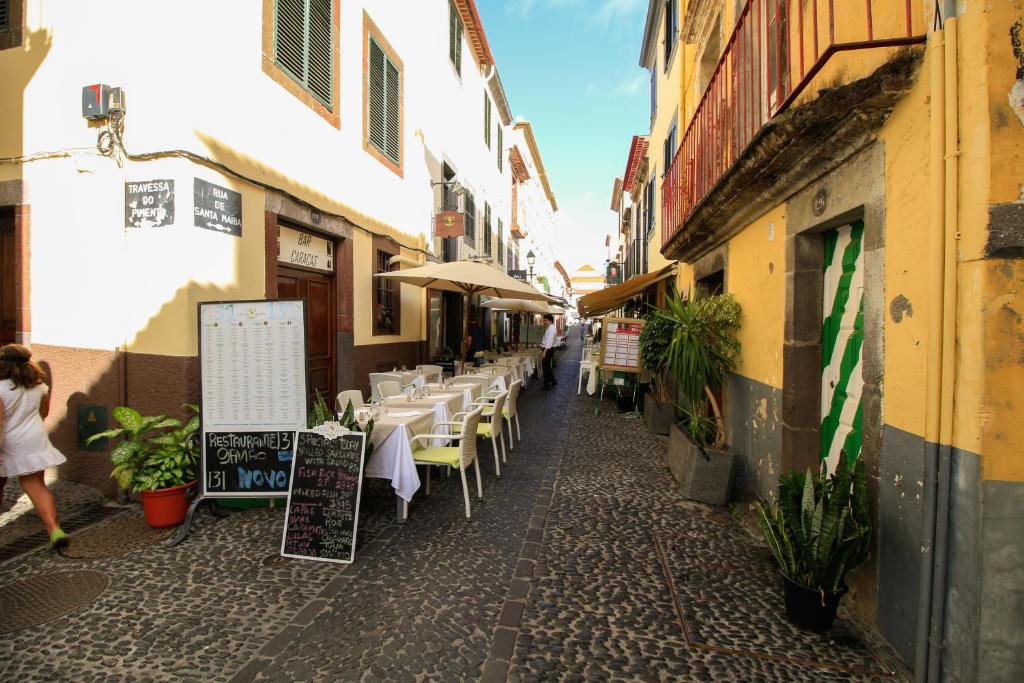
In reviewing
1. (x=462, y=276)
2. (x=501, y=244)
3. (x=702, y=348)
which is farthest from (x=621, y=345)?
(x=501, y=244)

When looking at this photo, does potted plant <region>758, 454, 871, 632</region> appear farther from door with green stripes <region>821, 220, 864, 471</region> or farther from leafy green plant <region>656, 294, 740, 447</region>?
leafy green plant <region>656, 294, 740, 447</region>

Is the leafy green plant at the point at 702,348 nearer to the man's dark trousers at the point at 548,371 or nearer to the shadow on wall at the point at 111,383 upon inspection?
the shadow on wall at the point at 111,383

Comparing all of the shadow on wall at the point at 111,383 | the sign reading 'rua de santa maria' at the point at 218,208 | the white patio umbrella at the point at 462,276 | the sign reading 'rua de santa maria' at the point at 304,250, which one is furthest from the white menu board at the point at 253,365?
the white patio umbrella at the point at 462,276

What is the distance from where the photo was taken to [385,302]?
9.45 metres

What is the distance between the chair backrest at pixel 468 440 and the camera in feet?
16.0

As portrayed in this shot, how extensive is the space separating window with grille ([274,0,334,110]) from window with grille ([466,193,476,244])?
8273mm

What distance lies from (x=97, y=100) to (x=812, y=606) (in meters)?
6.95

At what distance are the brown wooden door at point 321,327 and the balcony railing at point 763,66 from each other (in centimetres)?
508

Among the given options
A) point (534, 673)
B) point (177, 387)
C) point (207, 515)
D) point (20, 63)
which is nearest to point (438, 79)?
point (20, 63)

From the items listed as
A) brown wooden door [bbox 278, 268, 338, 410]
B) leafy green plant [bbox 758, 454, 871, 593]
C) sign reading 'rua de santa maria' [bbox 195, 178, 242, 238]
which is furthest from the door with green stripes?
brown wooden door [bbox 278, 268, 338, 410]

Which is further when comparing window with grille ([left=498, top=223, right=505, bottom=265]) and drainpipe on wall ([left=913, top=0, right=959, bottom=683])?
window with grille ([left=498, top=223, right=505, bottom=265])

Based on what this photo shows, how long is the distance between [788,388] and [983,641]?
2113 mm

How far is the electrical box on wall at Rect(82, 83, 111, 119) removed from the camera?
196 inches

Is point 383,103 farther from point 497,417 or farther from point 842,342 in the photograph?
point 842,342
